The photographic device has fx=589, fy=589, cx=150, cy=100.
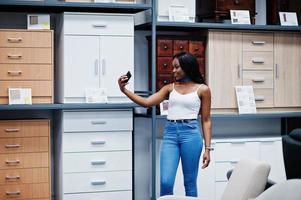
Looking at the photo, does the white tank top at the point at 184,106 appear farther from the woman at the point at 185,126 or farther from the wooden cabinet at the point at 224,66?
the wooden cabinet at the point at 224,66

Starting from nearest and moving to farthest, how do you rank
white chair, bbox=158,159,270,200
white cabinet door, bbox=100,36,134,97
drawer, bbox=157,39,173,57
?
white chair, bbox=158,159,270,200, white cabinet door, bbox=100,36,134,97, drawer, bbox=157,39,173,57

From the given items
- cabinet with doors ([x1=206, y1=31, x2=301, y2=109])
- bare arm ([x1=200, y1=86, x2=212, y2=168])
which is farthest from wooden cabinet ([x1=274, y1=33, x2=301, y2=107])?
bare arm ([x1=200, y1=86, x2=212, y2=168])

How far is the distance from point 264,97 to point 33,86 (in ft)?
7.15

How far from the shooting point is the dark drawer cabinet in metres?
5.42

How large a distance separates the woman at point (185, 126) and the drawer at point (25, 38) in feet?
3.03

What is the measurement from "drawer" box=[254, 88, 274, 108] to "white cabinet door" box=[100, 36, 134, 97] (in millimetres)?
1304

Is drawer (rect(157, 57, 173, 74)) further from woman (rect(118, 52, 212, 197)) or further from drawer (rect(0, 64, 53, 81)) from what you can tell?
drawer (rect(0, 64, 53, 81))

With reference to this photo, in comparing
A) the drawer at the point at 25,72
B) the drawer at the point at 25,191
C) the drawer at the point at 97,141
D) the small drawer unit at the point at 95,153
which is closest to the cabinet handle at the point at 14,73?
the drawer at the point at 25,72

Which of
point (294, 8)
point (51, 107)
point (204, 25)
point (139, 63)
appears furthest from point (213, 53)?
point (51, 107)

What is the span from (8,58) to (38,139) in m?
0.70

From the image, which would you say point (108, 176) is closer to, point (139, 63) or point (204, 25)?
point (139, 63)

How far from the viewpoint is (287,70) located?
5.64 meters

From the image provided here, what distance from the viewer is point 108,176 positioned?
4.96 metres

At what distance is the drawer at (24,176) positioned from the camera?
15.6 feet
